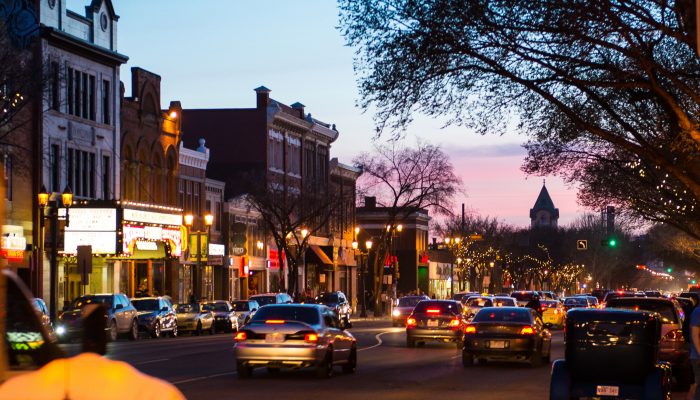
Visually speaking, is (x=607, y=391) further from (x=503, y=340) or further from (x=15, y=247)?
(x=15, y=247)

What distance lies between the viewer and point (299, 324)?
25.8 m

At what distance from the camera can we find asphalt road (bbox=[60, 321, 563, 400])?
2234 centimetres

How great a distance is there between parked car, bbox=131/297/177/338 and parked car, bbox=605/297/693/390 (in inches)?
901

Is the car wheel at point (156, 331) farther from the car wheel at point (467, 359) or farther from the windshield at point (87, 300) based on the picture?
the car wheel at point (467, 359)

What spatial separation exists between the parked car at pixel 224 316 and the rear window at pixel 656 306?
28.5 metres

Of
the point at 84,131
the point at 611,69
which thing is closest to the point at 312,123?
the point at 84,131

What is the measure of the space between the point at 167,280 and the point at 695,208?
1104 inches

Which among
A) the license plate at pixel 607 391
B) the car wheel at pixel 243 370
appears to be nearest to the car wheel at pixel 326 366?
the car wheel at pixel 243 370

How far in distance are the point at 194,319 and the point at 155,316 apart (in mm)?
4646

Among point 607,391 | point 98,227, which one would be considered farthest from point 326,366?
point 98,227

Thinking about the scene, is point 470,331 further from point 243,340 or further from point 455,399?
point 455,399

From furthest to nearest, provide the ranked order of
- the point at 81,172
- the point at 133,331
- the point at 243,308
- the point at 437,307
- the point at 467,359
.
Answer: the point at 81,172 → the point at 243,308 → the point at 133,331 → the point at 437,307 → the point at 467,359

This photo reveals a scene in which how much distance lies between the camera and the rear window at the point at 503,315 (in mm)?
31797

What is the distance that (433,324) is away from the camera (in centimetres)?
4019
